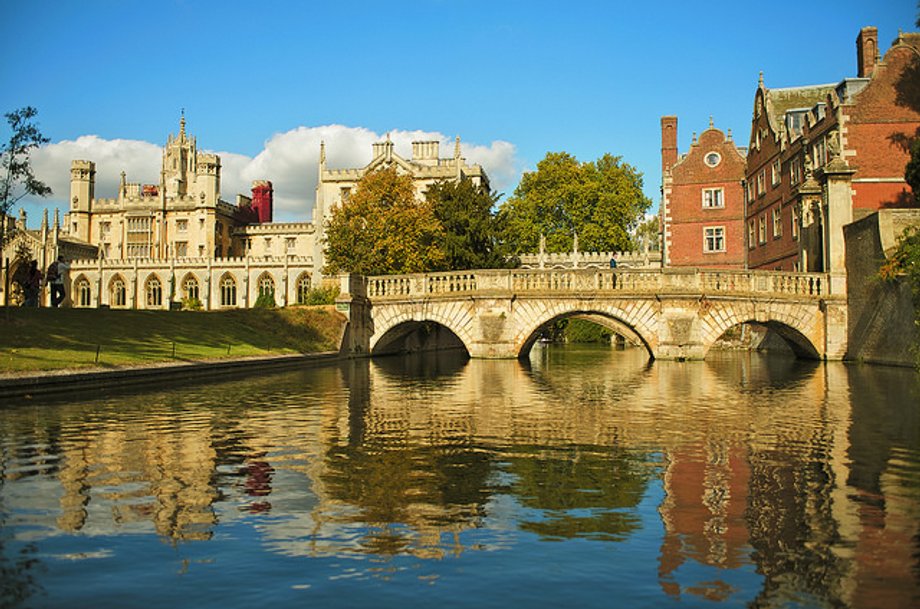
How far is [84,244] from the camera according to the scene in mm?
92938

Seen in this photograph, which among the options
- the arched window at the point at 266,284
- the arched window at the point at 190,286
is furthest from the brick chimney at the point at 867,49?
the arched window at the point at 190,286

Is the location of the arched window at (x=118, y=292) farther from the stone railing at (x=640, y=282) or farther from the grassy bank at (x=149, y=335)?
the stone railing at (x=640, y=282)

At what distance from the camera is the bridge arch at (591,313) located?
1223 inches

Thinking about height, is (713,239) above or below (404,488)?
above

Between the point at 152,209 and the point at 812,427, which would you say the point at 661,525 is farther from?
the point at 152,209

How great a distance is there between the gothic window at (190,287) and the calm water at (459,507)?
72602 mm

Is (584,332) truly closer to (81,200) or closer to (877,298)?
(877,298)

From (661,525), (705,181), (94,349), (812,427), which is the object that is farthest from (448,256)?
(661,525)

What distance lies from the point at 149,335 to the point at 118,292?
213 feet

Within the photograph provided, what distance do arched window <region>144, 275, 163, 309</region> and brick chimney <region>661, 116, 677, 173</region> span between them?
183 feet

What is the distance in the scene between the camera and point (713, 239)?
5522 centimetres

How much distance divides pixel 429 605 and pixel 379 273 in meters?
40.2

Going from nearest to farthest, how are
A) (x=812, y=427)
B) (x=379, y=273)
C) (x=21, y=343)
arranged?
1. (x=812, y=427)
2. (x=21, y=343)
3. (x=379, y=273)

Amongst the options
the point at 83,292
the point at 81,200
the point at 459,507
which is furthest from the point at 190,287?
the point at 459,507
